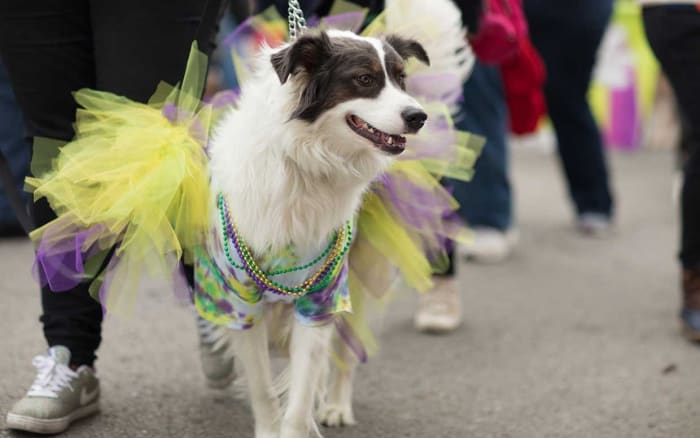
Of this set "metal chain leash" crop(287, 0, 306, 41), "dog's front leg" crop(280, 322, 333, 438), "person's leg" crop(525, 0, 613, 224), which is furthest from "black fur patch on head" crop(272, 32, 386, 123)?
"person's leg" crop(525, 0, 613, 224)

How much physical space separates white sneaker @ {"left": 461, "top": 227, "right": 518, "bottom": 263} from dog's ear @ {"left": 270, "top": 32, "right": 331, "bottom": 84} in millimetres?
3198

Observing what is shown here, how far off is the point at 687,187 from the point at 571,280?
57.8 inches

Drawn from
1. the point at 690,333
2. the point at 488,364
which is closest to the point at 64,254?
the point at 488,364

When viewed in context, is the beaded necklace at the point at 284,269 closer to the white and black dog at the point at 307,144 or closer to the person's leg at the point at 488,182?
the white and black dog at the point at 307,144

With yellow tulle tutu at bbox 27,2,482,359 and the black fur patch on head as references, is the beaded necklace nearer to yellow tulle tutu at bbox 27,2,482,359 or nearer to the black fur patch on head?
yellow tulle tutu at bbox 27,2,482,359

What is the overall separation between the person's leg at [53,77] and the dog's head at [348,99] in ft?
2.47

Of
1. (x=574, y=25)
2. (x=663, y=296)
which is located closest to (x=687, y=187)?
(x=663, y=296)

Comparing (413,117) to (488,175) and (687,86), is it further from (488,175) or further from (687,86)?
(488,175)

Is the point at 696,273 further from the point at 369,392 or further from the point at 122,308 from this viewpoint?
the point at 122,308

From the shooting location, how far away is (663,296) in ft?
16.3

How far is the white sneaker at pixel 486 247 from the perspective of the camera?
554cm

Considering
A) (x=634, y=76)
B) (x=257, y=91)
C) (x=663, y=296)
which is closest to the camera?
(x=257, y=91)

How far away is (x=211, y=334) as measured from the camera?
10.0 feet

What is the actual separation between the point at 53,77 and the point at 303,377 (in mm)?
1223
